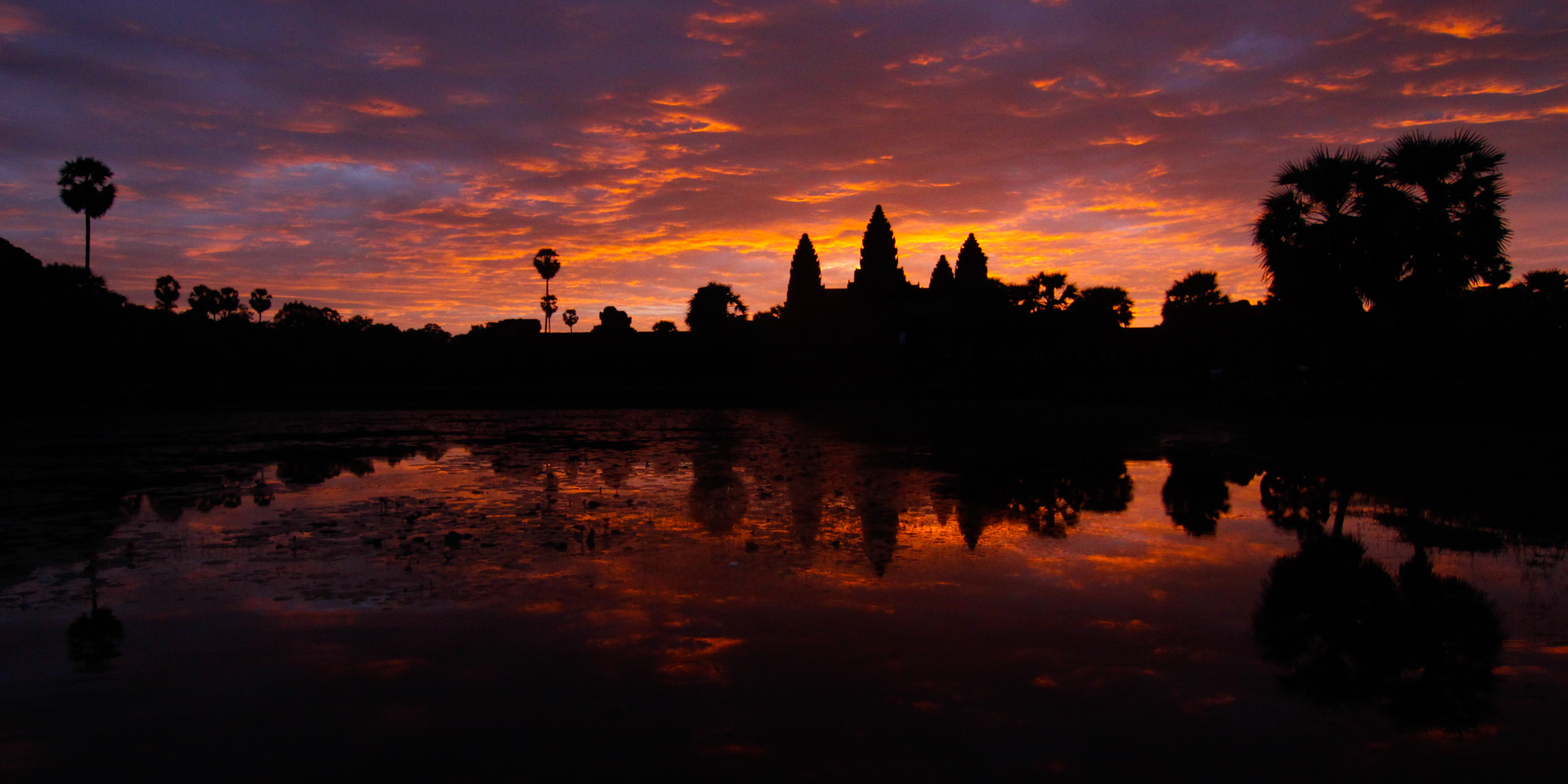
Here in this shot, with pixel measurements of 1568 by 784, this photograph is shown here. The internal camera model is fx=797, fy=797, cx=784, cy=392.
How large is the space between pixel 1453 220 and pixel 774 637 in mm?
26206

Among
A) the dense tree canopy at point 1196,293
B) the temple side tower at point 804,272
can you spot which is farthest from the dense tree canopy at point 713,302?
the dense tree canopy at point 1196,293

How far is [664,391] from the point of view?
4147 cm

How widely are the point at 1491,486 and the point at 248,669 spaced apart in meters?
15.2

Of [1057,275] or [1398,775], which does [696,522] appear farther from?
[1057,275]

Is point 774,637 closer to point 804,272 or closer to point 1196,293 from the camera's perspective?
point 1196,293

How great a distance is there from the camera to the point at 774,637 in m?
5.21

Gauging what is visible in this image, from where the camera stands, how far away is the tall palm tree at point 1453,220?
21828 millimetres

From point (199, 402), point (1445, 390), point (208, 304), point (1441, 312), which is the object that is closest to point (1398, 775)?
point (1441, 312)

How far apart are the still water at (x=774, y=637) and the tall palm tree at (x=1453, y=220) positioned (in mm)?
16401

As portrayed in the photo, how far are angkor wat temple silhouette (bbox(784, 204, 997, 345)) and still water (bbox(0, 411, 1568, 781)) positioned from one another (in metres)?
43.3

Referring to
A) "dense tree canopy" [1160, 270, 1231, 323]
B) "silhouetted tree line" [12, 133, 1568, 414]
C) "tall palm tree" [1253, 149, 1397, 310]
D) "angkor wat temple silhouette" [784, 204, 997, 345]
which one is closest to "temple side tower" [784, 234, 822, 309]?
"angkor wat temple silhouette" [784, 204, 997, 345]

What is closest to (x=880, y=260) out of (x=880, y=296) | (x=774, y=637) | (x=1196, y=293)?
(x=880, y=296)

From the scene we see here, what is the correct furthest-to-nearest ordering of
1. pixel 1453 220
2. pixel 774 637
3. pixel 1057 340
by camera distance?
pixel 1057 340, pixel 1453 220, pixel 774 637

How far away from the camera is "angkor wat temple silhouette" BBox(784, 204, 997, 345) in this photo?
54.6m
